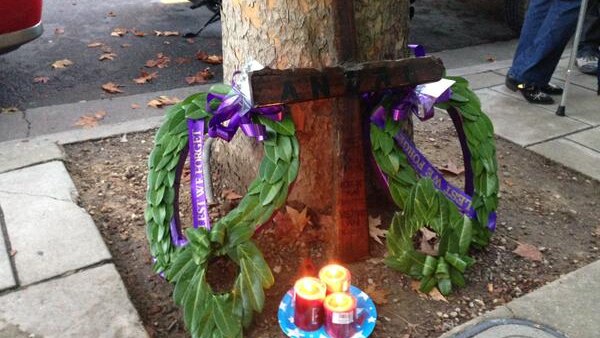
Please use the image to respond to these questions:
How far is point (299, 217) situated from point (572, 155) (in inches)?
76.6

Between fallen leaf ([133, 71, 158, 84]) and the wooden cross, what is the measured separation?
3.00m

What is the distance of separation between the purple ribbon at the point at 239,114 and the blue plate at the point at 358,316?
25.1 inches

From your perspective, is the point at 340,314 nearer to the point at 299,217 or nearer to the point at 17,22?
the point at 299,217

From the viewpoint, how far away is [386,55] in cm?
242

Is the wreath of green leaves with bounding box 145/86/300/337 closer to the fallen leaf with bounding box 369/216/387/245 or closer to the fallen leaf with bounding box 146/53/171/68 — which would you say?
the fallen leaf with bounding box 369/216/387/245

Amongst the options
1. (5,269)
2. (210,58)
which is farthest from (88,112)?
(5,269)

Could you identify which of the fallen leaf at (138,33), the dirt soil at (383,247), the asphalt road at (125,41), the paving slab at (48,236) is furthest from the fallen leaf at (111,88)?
the paving slab at (48,236)

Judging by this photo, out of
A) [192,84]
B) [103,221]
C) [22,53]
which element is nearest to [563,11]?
[192,84]

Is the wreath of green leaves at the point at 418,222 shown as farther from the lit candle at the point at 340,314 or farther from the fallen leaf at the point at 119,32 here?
the fallen leaf at the point at 119,32

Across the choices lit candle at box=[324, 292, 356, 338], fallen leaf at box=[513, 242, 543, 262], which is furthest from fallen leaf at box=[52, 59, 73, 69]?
fallen leaf at box=[513, 242, 543, 262]

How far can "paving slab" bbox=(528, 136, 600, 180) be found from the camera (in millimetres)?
3236

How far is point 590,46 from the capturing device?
5109 millimetres

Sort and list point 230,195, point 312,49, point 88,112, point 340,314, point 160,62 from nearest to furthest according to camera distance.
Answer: point 340,314
point 312,49
point 230,195
point 88,112
point 160,62

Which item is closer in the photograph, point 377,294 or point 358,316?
point 358,316
